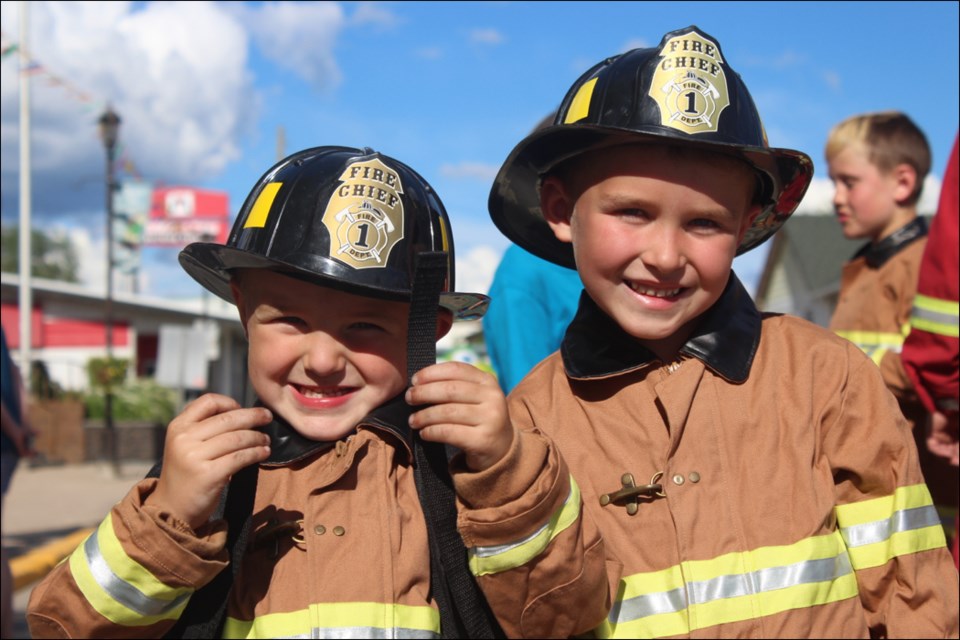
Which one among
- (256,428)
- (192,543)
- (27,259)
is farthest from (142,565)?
(27,259)

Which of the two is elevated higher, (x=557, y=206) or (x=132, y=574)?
(x=557, y=206)

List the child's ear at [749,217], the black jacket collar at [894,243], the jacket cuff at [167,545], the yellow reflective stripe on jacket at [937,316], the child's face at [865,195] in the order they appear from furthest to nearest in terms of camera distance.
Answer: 1. the child's face at [865,195]
2. the black jacket collar at [894,243]
3. the yellow reflective stripe on jacket at [937,316]
4. the child's ear at [749,217]
5. the jacket cuff at [167,545]

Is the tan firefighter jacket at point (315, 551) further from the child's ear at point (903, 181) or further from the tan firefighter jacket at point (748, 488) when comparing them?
the child's ear at point (903, 181)

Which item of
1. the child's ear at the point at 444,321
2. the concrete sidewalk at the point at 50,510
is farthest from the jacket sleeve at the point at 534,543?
the concrete sidewalk at the point at 50,510

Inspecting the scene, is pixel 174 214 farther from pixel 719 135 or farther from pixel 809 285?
pixel 719 135

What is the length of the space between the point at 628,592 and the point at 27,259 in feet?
68.8

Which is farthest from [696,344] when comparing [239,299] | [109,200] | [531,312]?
[109,200]

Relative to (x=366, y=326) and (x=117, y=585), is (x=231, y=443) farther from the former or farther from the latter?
(x=366, y=326)

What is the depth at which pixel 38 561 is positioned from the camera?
9.38 meters

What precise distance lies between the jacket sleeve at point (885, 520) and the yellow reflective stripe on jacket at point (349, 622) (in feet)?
3.43

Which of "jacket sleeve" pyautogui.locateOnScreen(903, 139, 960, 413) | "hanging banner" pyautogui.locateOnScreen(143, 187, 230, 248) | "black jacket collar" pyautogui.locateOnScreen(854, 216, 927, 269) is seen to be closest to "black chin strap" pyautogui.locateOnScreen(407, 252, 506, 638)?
"jacket sleeve" pyautogui.locateOnScreen(903, 139, 960, 413)

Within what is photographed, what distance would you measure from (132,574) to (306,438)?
0.53m

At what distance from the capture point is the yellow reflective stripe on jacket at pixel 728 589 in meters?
2.34

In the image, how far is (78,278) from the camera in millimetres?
81188
